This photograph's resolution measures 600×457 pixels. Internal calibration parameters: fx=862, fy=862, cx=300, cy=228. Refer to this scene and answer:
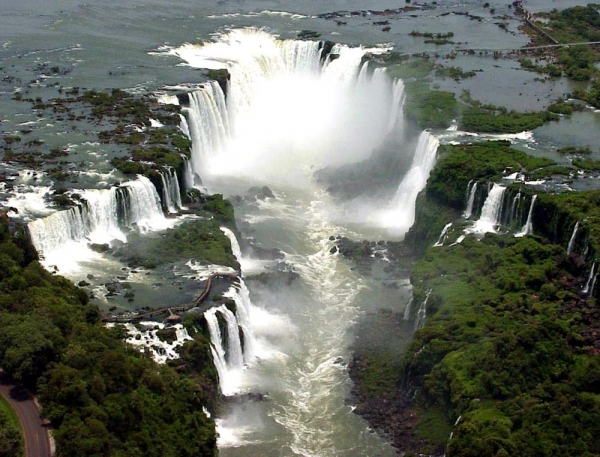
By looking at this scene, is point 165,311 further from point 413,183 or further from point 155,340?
point 413,183

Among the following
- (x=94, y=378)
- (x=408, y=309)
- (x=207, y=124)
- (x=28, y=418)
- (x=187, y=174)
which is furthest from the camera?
(x=207, y=124)

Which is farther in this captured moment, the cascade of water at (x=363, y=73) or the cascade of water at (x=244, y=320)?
the cascade of water at (x=363, y=73)

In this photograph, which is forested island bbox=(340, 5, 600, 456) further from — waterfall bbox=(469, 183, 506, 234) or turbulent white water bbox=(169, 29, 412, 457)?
turbulent white water bbox=(169, 29, 412, 457)

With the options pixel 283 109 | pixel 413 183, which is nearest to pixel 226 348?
pixel 413 183

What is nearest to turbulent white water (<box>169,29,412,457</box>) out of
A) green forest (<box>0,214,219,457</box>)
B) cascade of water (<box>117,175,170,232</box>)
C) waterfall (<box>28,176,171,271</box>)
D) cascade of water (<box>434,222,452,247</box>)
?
green forest (<box>0,214,219,457</box>)

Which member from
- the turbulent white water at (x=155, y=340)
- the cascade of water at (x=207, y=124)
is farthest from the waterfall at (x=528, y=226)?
the cascade of water at (x=207, y=124)

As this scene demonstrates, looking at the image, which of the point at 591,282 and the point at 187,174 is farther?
the point at 187,174

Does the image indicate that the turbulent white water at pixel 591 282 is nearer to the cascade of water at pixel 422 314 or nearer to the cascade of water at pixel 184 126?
→ the cascade of water at pixel 422 314
